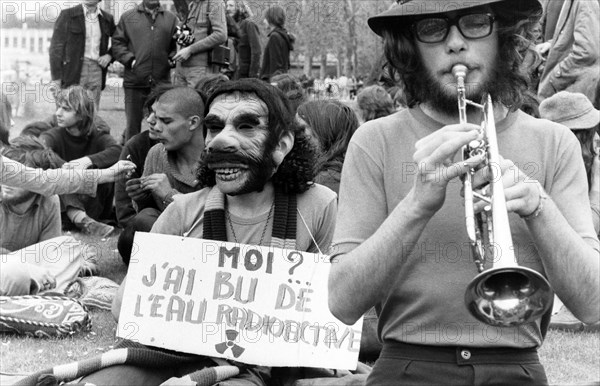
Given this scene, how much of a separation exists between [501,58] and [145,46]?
7084 mm

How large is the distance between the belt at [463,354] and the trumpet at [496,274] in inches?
8.0

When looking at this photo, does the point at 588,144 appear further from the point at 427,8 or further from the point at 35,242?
the point at 427,8

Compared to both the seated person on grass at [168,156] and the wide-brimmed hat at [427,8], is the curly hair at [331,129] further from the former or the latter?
the wide-brimmed hat at [427,8]

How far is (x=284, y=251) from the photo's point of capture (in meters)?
4.00

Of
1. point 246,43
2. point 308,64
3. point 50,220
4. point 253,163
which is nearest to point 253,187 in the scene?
point 253,163

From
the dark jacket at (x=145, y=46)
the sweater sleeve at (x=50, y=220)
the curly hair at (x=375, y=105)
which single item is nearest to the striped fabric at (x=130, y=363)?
the sweater sleeve at (x=50, y=220)

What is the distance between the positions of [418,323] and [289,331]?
1364 millimetres

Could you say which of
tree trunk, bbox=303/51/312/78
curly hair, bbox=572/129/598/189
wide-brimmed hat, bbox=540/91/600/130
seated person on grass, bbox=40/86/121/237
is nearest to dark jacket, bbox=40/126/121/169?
seated person on grass, bbox=40/86/121/237

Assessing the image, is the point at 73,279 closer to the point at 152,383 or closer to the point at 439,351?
the point at 152,383

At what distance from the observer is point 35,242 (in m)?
7.00

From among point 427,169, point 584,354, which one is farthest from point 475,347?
Result: point 584,354

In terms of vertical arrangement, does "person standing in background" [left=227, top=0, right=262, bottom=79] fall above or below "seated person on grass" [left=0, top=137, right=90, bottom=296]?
above

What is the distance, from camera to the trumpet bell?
2.44m

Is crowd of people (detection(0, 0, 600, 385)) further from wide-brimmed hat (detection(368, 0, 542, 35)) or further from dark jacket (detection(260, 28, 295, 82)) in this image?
dark jacket (detection(260, 28, 295, 82))
